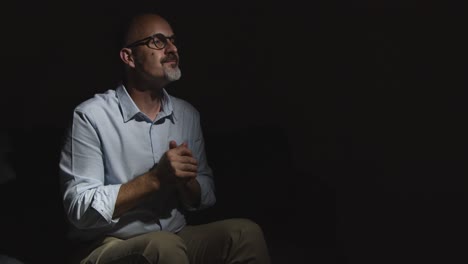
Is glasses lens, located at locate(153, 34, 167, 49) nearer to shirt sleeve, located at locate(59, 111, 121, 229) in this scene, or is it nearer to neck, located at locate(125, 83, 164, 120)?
neck, located at locate(125, 83, 164, 120)

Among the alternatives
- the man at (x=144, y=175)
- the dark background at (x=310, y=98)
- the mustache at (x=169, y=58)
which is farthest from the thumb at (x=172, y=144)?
the dark background at (x=310, y=98)

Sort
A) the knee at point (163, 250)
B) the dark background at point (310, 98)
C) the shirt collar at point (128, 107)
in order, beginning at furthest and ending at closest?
the dark background at point (310, 98) → the shirt collar at point (128, 107) → the knee at point (163, 250)

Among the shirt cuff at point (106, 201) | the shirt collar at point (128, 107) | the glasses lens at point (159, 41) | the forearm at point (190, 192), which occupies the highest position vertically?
the glasses lens at point (159, 41)

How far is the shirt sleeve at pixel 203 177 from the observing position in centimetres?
243

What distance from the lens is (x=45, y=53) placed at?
3080 mm

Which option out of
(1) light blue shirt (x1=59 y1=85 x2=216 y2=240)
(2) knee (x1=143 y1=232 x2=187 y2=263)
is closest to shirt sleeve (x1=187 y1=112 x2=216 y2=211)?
(1) light blue shirt (x1=59 y1=85 x2=216 y2=240)

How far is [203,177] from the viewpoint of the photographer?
2.47m

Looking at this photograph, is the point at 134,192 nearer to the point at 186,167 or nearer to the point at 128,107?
the point at 186,167

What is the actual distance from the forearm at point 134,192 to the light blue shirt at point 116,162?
0.03 m

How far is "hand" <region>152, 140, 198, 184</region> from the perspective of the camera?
7.06 feet

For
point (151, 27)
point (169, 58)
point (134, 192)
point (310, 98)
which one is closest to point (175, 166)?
point (134, 192)

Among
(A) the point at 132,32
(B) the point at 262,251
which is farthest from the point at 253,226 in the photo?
(A) the point at 132,32

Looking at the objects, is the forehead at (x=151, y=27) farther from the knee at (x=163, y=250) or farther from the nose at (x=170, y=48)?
the knee at (x=163, y=250)

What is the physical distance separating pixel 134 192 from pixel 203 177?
38 cm
